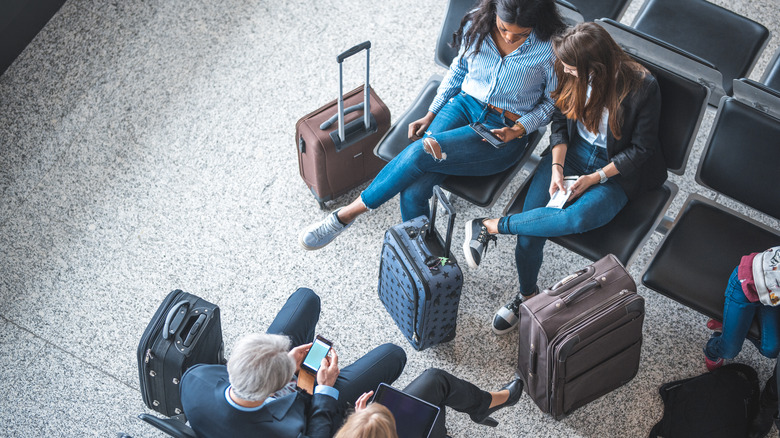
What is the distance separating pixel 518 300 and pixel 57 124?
248 centimetres

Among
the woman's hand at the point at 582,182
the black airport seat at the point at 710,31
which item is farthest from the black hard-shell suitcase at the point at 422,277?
the black airport seat at the point at 710,31

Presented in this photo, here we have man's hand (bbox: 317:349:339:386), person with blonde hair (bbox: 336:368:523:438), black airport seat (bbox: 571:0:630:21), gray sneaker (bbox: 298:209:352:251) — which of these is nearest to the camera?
person with blonde hair (bbox: 336:368:523:438)

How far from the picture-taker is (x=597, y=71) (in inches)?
101

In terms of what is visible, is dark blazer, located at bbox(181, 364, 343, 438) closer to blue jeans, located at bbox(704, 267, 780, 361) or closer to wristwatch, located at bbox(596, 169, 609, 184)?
wristwatch, located at bbox(596, 169, 609, 184)

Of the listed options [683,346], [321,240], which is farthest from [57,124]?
[683,346]

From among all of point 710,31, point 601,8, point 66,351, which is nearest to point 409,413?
point 66,351

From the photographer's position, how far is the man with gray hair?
2117 millimetres

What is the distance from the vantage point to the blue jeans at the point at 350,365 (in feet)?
8.48

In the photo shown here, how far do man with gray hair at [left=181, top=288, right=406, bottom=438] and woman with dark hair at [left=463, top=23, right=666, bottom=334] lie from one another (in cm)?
85

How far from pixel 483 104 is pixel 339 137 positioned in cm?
62

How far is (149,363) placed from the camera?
2598 mm

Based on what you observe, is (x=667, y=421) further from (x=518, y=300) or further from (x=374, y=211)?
(x=374, y=211)

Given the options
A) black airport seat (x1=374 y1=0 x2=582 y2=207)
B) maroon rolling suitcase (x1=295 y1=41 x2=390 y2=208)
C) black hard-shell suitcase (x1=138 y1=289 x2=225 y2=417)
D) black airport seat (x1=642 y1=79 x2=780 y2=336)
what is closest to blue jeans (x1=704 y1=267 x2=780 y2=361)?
black airport seat (x1=642 y1=79 x2=780 y2=336)

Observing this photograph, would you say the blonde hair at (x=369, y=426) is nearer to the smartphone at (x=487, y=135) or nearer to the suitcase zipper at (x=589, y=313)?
the suitcase zipper at (x=589, y=313)
